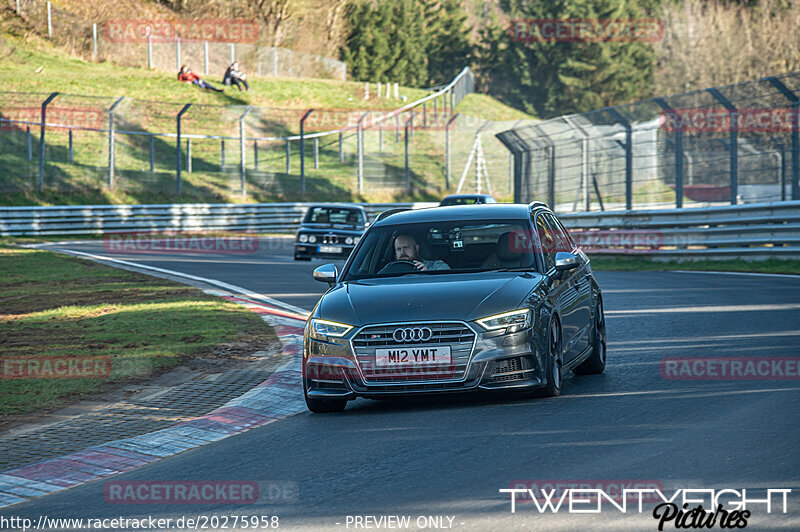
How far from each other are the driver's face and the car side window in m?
1.05

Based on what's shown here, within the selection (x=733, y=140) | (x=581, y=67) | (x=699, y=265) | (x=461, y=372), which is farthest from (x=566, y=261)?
(x=581, y=67)

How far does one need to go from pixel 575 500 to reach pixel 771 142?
18056 millimetres

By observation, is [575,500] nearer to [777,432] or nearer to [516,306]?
[777,432]

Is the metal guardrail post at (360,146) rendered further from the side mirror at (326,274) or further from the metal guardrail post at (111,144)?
the side mirror at (326,274)

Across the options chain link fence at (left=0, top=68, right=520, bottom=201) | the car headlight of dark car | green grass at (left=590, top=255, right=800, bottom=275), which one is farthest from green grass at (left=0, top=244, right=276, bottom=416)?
chain link fence at (left=0, top=68, right=520, bottom=201)

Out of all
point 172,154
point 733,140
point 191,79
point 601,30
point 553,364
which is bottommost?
point 553,364

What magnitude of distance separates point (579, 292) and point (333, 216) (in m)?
18.8

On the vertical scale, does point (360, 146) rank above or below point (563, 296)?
above

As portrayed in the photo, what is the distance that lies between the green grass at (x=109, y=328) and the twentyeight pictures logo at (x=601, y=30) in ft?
259

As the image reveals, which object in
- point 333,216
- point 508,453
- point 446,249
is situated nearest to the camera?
point 508,453

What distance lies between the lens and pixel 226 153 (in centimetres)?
4344

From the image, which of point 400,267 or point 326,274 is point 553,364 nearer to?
point 400,267

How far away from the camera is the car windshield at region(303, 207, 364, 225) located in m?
27.8

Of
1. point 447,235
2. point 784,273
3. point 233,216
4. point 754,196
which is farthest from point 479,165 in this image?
point 447,235
